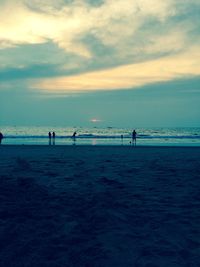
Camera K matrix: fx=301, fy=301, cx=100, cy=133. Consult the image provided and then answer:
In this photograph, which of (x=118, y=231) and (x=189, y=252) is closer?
(x=189, y=252)

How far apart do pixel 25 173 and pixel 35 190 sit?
3.41 m

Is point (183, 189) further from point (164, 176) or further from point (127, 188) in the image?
point (164, 176)

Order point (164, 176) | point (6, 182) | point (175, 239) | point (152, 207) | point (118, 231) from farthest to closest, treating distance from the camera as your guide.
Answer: point (164, 176), point (6, 182), point (152, 207), point (118, 231), point (175, 239)

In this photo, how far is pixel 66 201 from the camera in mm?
7676

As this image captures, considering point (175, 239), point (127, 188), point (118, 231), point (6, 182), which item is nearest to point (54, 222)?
point (118, 231)

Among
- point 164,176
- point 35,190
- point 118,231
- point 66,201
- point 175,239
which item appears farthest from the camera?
point 164,176


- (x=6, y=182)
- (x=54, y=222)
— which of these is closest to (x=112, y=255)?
(x=54, y=222)

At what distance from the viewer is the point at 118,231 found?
553 centimetres

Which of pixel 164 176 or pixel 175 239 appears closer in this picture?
pixel 175 239

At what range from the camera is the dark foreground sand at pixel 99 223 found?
4496mm

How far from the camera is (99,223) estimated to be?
5.94 m

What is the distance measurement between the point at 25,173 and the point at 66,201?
475cm

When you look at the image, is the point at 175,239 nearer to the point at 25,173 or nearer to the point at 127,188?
the point at 127,188

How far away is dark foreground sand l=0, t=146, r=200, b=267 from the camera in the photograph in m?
4.50
